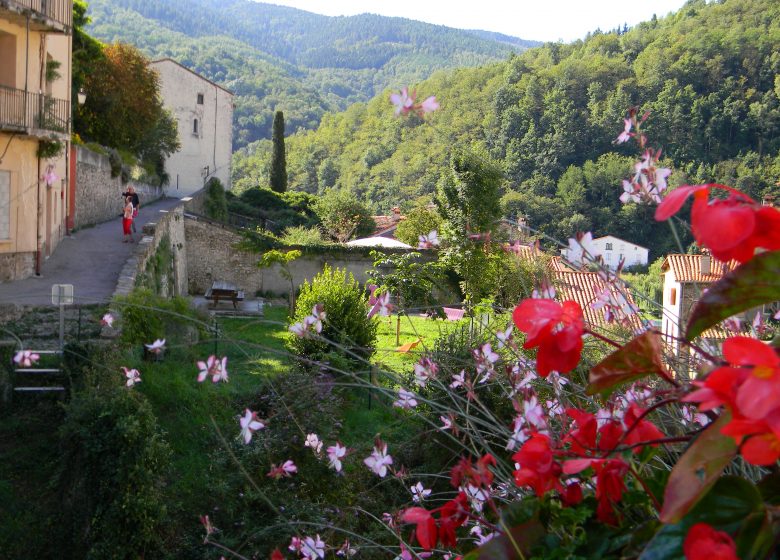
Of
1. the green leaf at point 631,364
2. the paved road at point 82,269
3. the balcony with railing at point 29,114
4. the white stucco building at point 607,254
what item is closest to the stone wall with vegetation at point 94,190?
the paved road at point 82,269

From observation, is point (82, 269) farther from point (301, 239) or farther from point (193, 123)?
point (193, 123)

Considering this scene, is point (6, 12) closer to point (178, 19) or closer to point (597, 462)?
point (597, 462)

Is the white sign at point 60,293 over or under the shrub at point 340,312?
over

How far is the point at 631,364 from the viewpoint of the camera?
105cm

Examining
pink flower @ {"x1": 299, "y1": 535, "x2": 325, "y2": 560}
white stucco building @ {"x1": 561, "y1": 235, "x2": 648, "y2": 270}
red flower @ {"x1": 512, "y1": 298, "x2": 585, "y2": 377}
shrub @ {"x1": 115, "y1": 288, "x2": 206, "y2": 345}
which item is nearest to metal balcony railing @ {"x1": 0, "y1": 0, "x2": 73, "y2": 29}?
shrub @ {"x1": 115, "y1": 288, "x2": 206, "y2": 345}

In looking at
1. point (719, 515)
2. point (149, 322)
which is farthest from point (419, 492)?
point (149, 322)

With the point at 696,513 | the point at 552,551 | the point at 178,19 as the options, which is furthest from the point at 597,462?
the point at 178,19

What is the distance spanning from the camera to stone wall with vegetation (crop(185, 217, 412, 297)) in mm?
25781

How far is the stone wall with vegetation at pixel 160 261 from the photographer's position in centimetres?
1364

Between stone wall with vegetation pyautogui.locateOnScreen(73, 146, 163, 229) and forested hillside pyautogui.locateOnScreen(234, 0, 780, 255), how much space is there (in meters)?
8.47

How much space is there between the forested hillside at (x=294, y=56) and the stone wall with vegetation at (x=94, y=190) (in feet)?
240

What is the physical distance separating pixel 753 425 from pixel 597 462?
0.40 metres

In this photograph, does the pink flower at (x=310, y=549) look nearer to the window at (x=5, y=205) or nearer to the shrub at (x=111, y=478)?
the shrub at (x=111, y=478)

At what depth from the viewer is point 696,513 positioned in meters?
0.87
